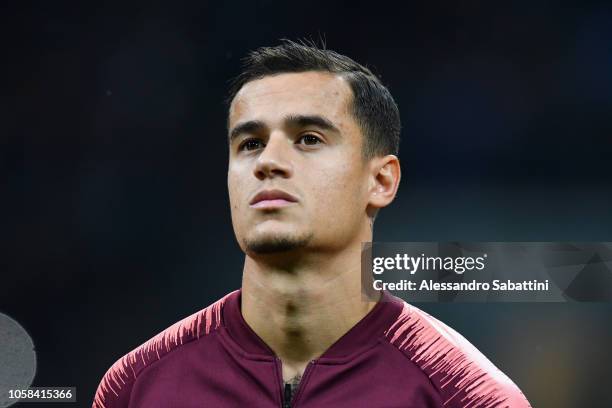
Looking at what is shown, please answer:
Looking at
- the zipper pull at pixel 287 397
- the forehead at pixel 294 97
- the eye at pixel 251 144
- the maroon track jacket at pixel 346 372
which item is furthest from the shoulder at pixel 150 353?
the forehead at pixel 294 97

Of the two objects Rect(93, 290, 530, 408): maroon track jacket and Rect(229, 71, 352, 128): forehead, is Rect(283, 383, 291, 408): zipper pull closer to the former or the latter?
Rect(93, 290, 530, 408): maroon track jacket

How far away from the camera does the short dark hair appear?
256 centimetres

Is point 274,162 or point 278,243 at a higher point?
point 274,162

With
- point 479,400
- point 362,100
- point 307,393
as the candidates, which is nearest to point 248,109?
point 362,100

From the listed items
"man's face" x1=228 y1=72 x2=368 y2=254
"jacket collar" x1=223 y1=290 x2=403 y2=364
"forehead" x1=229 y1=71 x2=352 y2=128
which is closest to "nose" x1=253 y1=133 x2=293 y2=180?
"man's face" x1=228 y1=72 x2=368 y2=254

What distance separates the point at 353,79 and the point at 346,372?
3.01 feet

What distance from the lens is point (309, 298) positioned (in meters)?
2.40

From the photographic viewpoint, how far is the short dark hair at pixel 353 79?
256 centimetres

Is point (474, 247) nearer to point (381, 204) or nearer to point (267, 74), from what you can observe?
point (381, 204)

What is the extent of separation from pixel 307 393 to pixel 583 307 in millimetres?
2394

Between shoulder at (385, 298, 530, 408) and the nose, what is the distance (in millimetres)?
591

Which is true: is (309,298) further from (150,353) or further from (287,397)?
(150,353)

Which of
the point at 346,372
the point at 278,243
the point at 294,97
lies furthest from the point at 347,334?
the point at 294,97

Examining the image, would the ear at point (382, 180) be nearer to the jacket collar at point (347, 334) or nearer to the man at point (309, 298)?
the man at point (309, 298)
